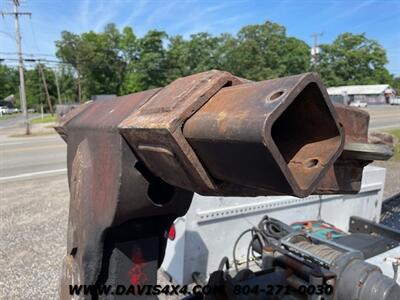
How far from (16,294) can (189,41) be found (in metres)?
48.9

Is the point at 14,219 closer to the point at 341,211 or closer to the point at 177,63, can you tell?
the point at 341,211

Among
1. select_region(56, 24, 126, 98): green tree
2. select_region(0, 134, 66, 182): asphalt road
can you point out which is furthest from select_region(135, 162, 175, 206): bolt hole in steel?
select_region(56, 24, 126, 98): green tree

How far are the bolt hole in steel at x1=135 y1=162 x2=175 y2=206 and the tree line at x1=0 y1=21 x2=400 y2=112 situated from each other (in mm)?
43545

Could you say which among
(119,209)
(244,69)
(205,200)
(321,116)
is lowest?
(205,200)

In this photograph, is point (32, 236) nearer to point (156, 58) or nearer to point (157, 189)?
point (157, 189)

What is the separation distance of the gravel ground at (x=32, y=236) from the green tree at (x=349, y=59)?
60.5 m

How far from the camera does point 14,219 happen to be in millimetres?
5500

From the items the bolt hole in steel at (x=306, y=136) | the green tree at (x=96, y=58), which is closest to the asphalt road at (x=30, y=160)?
the bolt hole in steel at (x=306, y=136)

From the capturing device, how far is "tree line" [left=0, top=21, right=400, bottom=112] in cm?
4612

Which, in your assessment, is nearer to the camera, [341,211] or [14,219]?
[341,211]

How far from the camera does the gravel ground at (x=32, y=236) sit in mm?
3650

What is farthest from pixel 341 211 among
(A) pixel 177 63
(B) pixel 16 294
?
(A) pixel 177 63

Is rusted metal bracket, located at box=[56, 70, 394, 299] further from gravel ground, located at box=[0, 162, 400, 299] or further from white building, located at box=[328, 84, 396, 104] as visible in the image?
white building, located at box=[328, 84, 396, 104]

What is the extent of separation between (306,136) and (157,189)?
1.51 feet
